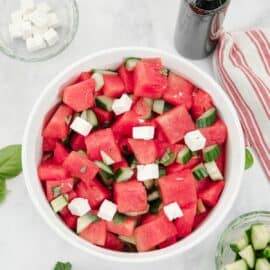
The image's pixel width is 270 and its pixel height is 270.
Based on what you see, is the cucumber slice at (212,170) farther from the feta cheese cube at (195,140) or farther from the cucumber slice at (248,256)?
the cucumber slice at (248,256)

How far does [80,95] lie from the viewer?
4.57 ft

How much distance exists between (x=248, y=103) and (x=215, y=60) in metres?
0.15

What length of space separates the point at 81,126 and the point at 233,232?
0.48 m

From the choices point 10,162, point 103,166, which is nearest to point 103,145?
point 103,166

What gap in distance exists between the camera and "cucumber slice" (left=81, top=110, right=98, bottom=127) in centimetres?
140

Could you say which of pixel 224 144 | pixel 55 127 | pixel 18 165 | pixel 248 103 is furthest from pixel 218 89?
pixel 18 165

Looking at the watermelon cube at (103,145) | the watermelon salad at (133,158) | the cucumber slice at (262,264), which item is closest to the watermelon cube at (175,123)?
the watermelon salad at (133,158)

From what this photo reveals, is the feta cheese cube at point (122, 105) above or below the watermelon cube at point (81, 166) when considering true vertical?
above

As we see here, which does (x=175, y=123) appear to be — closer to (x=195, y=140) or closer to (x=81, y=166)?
(x=195, y=140)

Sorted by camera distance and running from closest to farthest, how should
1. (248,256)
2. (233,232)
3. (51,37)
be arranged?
(248,256), (233,232), (51,37)

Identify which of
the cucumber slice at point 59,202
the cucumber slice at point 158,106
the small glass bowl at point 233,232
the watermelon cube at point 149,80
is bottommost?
the small glass bowl at point 233,232

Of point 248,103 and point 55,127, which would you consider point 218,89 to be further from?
point 55,127

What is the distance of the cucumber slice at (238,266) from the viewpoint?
1429mm

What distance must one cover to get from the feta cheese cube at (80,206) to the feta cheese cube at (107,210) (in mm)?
31
